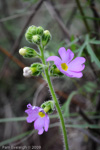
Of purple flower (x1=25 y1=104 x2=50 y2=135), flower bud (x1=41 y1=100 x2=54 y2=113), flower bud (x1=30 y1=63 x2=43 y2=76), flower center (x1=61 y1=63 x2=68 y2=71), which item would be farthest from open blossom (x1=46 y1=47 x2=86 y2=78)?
purple flower (x1=25 y1=104 x2=50 y2=135)

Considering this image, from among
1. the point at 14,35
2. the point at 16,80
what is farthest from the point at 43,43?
the point at 14,35

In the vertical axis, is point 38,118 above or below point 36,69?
below

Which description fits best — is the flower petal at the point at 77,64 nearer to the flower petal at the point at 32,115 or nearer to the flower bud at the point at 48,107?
the flower bud at the point at 48,107

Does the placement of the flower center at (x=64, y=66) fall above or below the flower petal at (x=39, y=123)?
above

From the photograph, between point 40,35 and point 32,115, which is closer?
point 32,115

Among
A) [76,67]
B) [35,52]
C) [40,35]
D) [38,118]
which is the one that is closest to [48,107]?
[38,118]

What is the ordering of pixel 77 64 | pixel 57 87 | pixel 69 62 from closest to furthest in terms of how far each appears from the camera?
pixel 77 64 → pixel 69 62 → pixel 57 87

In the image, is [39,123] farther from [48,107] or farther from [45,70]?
[45,70]

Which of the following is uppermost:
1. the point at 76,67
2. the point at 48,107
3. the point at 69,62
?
the point at 69,62

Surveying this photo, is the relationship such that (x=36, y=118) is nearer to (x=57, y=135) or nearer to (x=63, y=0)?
(x=57, y=135)

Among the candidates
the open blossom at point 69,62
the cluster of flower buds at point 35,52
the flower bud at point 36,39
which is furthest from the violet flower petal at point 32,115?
the flower bud at point 36,39
